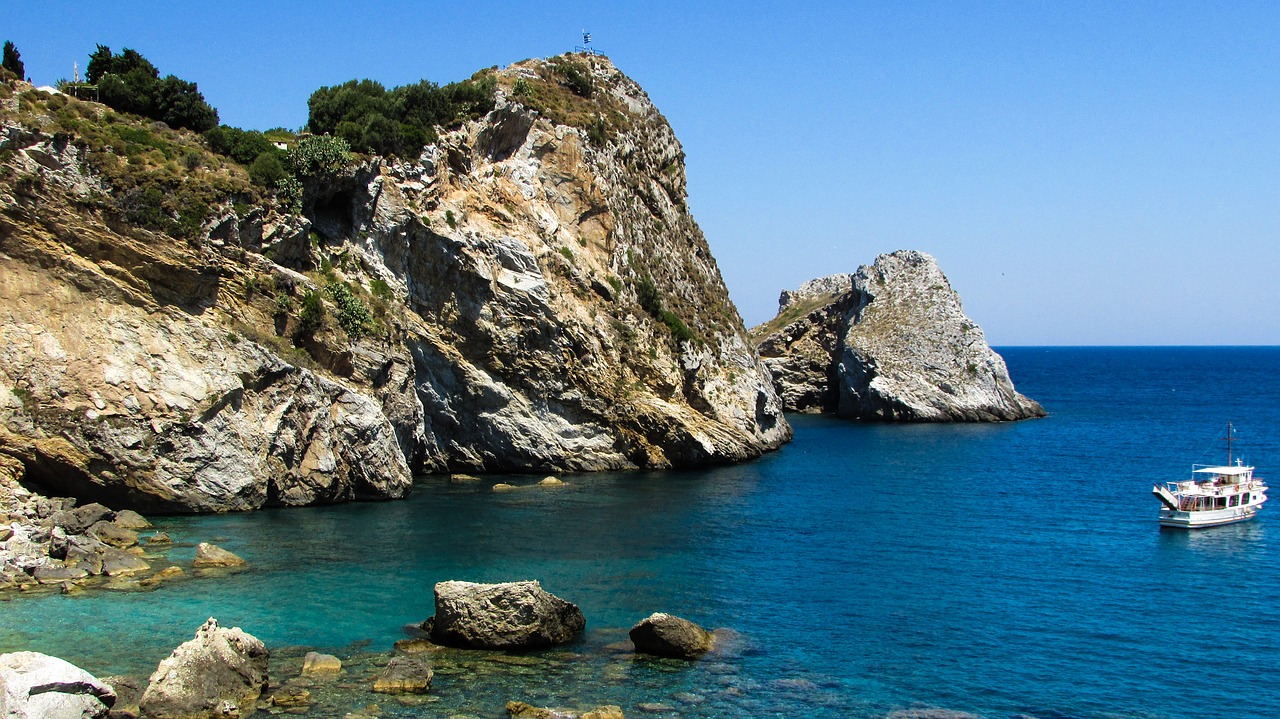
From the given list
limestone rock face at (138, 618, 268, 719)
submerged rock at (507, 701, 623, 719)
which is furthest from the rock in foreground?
limestone rock face at (138, 618, 268, 719)

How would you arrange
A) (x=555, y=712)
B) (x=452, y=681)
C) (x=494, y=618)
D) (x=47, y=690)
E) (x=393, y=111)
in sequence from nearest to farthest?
(x=47, y=690) < (x=555, y=712) < (x=452, y=681) < (x=494, y=618) < (x=393, y=111)

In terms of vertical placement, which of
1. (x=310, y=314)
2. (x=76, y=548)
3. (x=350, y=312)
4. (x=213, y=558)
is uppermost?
(x=350, y=312)

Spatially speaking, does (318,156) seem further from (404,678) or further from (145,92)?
(404,678)

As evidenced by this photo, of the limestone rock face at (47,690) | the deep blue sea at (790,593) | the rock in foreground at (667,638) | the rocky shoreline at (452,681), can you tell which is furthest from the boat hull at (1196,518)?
the limestone rock face at (47,690)

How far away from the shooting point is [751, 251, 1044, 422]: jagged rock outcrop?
4619 inches

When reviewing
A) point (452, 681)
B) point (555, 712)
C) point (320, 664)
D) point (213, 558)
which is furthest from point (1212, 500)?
point (213, 558)

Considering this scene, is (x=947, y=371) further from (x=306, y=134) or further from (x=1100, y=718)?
(x=1100, y=718)

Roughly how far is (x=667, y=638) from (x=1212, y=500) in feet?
134

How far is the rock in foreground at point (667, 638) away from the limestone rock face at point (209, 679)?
→ 11393 mm

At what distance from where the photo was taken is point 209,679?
1011 inches

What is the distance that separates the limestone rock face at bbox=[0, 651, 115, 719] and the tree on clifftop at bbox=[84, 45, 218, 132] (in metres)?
42.7

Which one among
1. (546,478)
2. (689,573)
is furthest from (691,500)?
(689,573)

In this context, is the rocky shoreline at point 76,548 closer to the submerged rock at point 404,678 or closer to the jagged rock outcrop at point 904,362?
the submerged rock at point 404,678

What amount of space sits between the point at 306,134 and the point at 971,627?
176 feet
